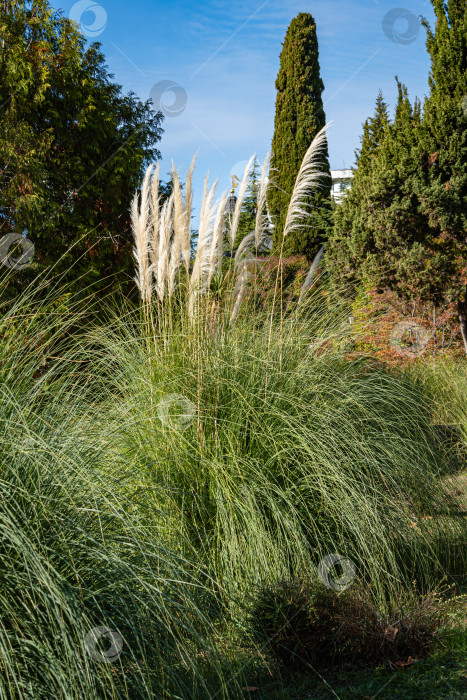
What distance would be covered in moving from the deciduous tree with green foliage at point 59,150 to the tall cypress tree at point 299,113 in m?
3.47

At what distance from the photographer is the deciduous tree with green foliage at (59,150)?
926 cm

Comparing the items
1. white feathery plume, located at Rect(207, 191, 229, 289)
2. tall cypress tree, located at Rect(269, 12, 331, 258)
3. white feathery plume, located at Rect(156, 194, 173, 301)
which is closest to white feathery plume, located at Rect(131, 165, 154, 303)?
white feathery plume, located at Rect(156, 194, 173, 301)

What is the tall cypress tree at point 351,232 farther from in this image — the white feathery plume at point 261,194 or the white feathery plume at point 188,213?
the white feathery plume at point 188,213

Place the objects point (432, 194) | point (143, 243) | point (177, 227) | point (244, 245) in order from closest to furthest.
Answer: point (177, 227) → point (143, 243) → point (244, 245) → point (432, 194)

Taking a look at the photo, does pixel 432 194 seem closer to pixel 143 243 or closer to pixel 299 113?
pixel 299 113

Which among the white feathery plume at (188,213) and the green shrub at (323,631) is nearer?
the green shrub at (323,631)

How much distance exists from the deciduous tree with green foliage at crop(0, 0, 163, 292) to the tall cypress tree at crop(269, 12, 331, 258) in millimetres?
3468

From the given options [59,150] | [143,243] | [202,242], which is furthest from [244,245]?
[59,150]

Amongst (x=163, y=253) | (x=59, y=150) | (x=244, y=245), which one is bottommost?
(x=163, y=253)

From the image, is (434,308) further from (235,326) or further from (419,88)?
(235,326)

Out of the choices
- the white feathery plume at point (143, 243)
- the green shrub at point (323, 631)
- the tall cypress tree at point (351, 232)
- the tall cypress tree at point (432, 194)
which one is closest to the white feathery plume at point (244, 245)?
the white feathery plume at point (143, 243)

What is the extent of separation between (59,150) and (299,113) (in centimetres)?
545

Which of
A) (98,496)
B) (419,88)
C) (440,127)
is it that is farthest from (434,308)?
(98,496)

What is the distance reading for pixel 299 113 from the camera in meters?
13.0
